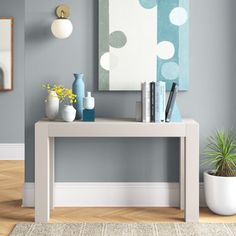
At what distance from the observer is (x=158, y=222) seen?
376 centimetres

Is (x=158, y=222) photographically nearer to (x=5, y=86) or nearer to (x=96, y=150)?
(x=96, y=150)

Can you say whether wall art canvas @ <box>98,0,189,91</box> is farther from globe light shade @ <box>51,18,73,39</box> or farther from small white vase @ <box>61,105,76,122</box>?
small white vase @ <box>61,105,76,122</box>

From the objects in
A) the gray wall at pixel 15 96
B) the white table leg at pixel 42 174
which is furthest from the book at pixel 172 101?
the gray wall at pixel 15 96

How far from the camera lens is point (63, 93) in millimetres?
4074

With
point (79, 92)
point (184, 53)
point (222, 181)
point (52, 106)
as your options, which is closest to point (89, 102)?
point (79, 92)

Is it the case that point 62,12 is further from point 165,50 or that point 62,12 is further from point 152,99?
point 152,99

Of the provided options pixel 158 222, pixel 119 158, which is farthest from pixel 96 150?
pixel 158 222

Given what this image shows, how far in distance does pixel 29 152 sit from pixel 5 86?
2489mm

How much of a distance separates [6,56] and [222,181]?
12.0 feet

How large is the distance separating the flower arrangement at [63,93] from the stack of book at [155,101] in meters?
0.54

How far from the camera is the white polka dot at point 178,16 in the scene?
4125mm

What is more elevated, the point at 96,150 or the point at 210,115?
the point at 210,115

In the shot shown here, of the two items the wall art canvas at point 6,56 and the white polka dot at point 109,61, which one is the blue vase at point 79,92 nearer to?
the white polka dot at point 109,61

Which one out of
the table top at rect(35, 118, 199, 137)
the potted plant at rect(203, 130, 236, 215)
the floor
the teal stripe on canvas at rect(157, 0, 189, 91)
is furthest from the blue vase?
the potted plant at rect(203, 130, 236, 215)
